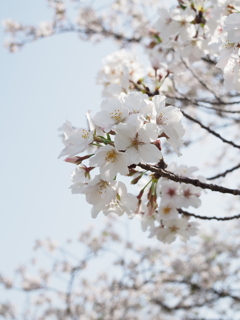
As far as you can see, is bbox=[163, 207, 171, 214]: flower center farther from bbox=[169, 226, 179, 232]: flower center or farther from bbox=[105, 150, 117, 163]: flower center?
bbox=[105, 150, 117, 163]: flower center

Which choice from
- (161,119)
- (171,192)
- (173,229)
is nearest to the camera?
(161,119)

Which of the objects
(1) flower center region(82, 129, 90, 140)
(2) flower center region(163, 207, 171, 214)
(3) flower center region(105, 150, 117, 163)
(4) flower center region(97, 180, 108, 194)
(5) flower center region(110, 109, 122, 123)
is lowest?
(4) flower center region(97, 180, 108, 194)

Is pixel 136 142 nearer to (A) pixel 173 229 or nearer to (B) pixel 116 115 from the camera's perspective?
(B) pixel 116 115

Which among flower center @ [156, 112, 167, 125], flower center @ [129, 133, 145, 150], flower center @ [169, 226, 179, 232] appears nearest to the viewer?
flower center @ [129, 133, 145, 150]

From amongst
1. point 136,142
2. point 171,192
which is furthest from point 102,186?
point 171,192

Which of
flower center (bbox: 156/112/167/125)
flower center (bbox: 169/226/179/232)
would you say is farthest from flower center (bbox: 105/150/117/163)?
flower center (bbox: 169/226/179/232)

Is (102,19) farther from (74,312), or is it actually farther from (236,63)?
(74,312)

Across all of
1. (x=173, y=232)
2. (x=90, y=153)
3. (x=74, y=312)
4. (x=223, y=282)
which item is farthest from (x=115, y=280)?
(x=90, y=153)

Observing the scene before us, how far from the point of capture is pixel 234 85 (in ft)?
4.73

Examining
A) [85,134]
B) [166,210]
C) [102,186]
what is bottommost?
[102,186]

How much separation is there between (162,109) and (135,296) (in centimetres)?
935

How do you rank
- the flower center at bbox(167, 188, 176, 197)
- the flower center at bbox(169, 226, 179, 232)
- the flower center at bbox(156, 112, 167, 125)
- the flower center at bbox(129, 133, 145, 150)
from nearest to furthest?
1. the flower center at bbox(129, 133, 145, 150)
2. the flower center at bbox(156, 112, 167, 125)
3. the flower center at bbox(167, 188, 176, 197)
4. the flower center at bbox(169, 226, 179, 232)

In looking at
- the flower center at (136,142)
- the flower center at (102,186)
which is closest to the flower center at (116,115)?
the flower center at (136,142)

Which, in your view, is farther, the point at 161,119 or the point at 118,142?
the point at 161,119
